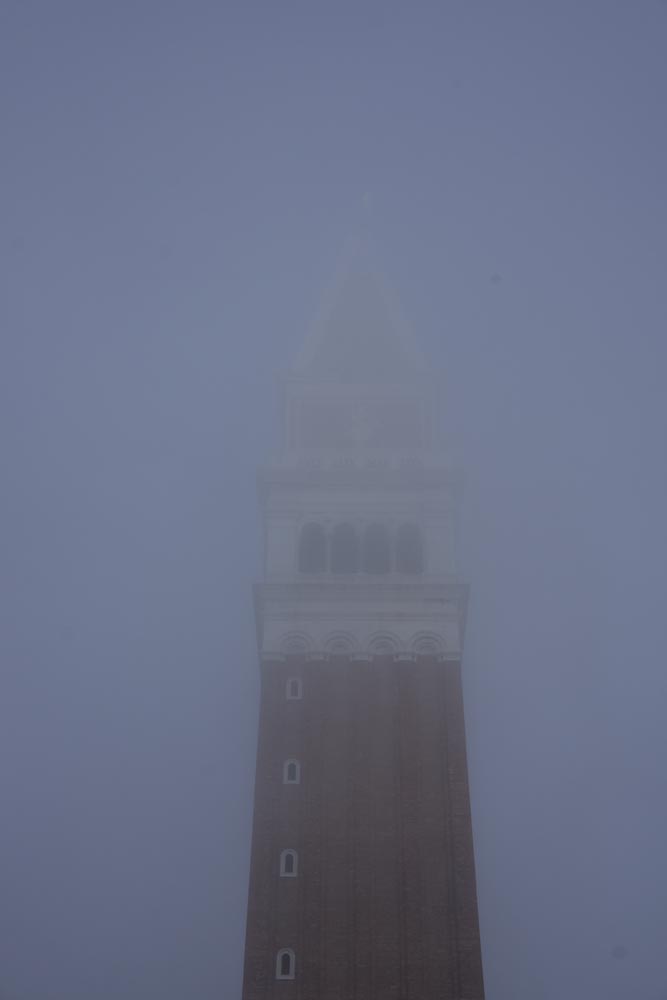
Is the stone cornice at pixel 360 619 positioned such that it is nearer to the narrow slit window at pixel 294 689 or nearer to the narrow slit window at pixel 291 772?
the narrow slit window at pixel 294 689

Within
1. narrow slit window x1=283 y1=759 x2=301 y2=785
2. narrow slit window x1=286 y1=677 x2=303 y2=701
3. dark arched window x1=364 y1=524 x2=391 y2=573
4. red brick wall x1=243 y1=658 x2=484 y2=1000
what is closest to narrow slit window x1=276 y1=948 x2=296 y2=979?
red brick wall x1=243 y1=658 x2=484 y2=1000

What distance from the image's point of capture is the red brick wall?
37.7 meters

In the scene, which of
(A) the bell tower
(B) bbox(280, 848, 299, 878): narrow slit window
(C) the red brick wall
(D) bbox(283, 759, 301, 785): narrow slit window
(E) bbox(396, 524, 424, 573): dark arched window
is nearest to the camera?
(C) the red brick wall

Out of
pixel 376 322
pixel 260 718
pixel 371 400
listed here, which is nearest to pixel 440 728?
pixel 260 718

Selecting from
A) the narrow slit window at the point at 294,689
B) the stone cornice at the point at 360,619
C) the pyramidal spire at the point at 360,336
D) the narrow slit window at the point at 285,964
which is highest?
the pyramidal spire at the point at 360,336

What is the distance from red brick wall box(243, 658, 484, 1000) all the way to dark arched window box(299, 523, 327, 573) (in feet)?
16.1

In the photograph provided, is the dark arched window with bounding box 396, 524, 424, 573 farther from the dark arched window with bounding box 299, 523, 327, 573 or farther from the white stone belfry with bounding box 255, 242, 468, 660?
the dark arched window with bounding box 299, 523, 327, 573

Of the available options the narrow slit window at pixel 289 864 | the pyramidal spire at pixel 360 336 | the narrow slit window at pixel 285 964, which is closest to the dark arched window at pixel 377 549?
the pyramidal spire at pixel 360 336

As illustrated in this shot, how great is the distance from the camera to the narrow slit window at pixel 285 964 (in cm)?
3741

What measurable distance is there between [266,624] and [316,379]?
45.9ft

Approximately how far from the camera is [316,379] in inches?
2124

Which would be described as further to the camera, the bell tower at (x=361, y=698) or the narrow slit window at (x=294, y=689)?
the narrow slit window at (x=294, y=689)

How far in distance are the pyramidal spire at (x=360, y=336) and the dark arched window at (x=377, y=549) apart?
28.8ft

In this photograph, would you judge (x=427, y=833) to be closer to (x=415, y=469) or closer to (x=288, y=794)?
(x=288, y=794)
